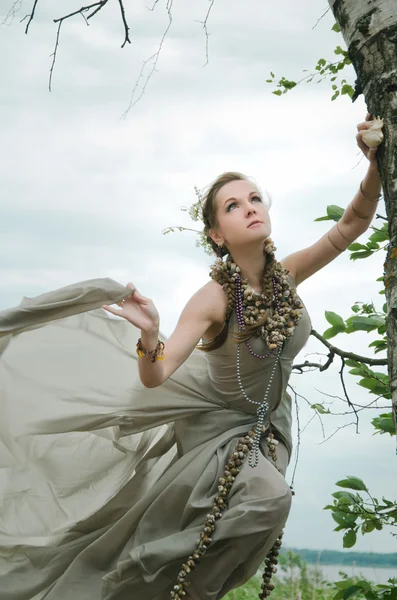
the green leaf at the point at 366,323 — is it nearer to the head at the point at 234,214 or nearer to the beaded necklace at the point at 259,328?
the beaded necklace at the point at 259,328

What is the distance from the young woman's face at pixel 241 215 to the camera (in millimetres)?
3068

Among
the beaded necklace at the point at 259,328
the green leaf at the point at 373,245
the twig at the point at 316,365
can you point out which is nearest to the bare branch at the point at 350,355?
the twig at the point at 316,365

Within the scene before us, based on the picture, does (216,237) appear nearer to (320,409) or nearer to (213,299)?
(213,299)

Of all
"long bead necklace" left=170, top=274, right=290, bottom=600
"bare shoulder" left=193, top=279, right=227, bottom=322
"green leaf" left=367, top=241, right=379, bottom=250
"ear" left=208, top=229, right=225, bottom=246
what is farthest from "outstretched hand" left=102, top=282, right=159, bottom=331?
"green leaf" left=367, top=241, right=379, bottom=250

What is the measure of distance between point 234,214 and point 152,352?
2.28ft

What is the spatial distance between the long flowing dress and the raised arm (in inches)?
4.2

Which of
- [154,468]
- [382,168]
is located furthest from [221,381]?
[382,168]

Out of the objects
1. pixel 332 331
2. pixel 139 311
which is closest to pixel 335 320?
pixel 332 331

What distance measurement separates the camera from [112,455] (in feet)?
10.7

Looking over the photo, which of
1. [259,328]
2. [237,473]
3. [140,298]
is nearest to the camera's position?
[140,298]

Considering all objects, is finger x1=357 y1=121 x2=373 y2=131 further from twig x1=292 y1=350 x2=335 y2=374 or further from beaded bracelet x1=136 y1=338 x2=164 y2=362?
twig x1=292 y1=350 x2=335 y2=374

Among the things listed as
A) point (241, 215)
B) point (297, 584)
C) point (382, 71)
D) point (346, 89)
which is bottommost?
point (297, 584)

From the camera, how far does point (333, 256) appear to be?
3.26 m

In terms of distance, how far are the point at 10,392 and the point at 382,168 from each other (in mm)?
1567
